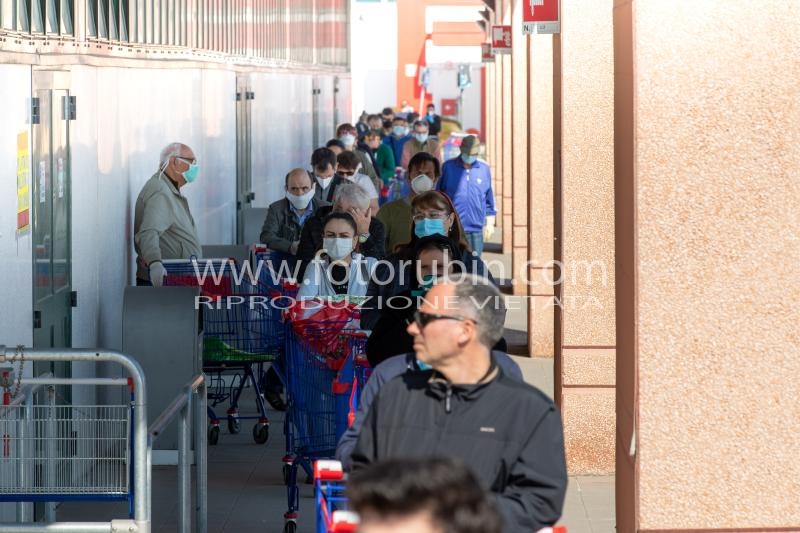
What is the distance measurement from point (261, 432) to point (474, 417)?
6.19 metres

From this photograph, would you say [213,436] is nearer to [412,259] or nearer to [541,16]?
[541,16]

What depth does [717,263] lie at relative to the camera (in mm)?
4871

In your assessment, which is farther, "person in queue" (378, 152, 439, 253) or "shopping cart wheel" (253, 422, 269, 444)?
"person in queue" (378, 152, 439, 253)

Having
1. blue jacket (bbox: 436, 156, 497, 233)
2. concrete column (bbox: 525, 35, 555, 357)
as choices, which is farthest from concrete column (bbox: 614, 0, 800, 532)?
blue jacket (bbox: 436, 156, 497, 233)

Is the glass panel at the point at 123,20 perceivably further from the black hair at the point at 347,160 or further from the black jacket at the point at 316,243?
the black hair at the point at 347,160

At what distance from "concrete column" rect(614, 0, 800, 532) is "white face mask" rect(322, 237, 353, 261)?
3985 millimetres

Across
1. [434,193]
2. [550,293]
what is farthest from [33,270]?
[550,293]

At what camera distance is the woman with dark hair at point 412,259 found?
709 cm

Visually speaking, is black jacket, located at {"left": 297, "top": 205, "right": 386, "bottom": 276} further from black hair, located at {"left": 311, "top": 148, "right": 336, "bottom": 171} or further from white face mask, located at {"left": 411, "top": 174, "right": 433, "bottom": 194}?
black hair, located at {"left": 311, "top": 148, "right": 336, "bottom": 171}

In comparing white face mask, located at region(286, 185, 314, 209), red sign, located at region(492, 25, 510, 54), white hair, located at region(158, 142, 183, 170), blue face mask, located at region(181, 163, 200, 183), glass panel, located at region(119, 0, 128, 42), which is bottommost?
white face mask, located at region(286, 185, 314, 209)

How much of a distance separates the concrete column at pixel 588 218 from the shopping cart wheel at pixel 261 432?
6.86 ft

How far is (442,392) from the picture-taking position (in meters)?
4.29

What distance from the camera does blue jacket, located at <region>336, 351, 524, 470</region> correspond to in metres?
4.77

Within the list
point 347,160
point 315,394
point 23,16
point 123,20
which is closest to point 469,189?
point 347,160
